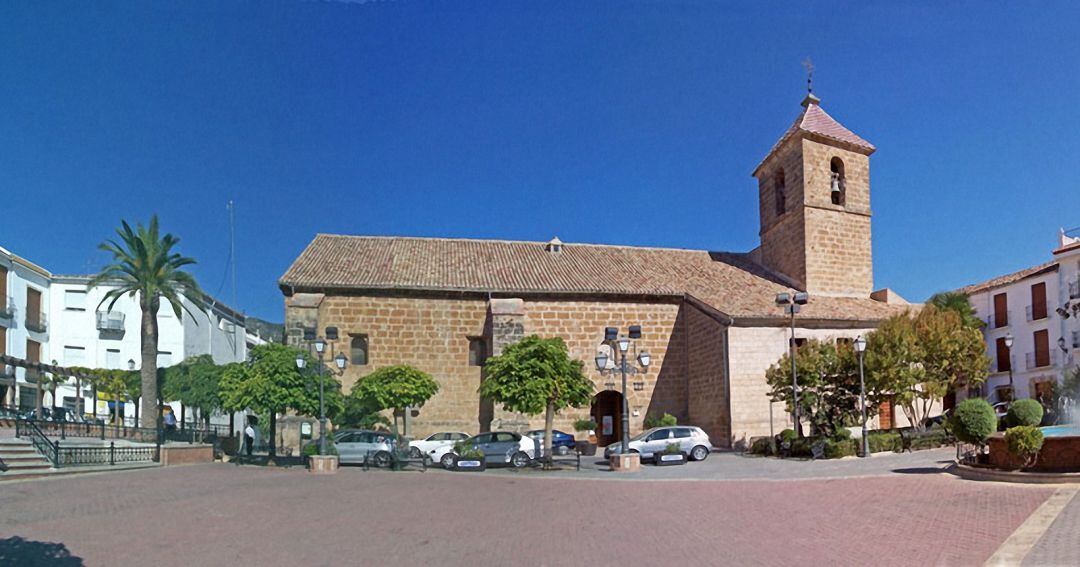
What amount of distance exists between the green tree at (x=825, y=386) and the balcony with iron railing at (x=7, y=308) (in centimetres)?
3340

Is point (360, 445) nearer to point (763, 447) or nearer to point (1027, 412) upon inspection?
point (763, 447)

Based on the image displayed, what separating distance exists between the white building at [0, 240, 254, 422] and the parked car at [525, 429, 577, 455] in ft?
62.6

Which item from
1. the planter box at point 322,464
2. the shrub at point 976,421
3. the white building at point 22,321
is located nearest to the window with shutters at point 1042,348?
the shrub at point 976,421

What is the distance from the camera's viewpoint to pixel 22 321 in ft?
118

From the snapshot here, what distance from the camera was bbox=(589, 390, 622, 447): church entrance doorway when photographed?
1177 inches

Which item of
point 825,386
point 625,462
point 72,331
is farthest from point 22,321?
point 825,386

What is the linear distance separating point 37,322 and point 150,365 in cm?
1198

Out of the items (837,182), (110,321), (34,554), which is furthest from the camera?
(110,321)

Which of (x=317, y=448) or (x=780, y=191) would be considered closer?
(x=317, y=448)

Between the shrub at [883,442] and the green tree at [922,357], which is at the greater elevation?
the green tree at [922,357]

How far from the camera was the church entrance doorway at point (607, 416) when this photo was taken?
29.9 metres

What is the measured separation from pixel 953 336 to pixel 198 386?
29434 mm

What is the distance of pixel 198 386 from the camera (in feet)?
107

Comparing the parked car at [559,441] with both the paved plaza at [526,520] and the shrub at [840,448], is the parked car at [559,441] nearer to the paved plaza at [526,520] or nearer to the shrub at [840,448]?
the paved plaza at [526,520]
